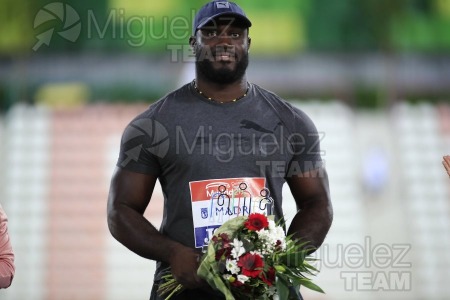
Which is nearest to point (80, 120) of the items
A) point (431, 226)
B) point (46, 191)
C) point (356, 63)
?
point (46, 191)

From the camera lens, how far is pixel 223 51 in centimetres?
353

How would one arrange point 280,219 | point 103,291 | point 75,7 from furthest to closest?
point 103,291 → point 75,7 → point 280,219

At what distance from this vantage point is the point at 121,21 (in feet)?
21.9

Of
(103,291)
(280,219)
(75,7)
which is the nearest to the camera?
(280,219)

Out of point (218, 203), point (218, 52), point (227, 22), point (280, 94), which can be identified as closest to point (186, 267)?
point (218, 203)

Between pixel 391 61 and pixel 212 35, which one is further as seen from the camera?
pixel 391 61

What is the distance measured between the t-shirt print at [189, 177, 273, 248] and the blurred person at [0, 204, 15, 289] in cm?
64

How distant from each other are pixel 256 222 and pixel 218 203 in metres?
0.24

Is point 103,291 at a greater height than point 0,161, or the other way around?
point 0,161

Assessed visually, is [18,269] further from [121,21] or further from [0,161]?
[121,21]

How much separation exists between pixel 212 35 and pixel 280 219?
26.9 inches

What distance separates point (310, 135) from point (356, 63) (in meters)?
3.51

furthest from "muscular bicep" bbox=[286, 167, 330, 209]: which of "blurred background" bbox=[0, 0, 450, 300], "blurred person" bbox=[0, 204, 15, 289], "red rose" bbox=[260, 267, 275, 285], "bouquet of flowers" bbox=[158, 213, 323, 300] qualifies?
"blurred background" bbox=[0, 0, 450, 300]

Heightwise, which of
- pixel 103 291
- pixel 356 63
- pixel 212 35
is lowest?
pixel 103 291
